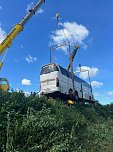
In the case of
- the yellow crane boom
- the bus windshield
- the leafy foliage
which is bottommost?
the leafy foliage

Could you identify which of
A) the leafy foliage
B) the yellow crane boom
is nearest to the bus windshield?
the yellow crane boom

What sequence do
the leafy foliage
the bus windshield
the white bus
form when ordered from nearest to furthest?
the leafy foliage, the white bus, the bus windshield

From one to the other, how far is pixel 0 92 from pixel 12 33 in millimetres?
14193

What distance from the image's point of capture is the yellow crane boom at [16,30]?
27325 mm

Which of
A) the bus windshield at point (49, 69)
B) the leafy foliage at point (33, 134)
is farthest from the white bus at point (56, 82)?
the leafy foliage at point (33, 134)

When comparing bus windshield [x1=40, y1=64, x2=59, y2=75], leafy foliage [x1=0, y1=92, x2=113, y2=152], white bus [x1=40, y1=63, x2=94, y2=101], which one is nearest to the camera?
leafy foliage [x1=0, y1=92, x2=113, y2=152]

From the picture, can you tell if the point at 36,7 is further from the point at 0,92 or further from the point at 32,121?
the point at 32,121

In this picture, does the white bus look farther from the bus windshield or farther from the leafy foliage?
the leafy foliage

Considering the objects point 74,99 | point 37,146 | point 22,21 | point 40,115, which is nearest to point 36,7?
point 22,21

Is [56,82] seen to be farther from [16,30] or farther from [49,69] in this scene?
[16,30]

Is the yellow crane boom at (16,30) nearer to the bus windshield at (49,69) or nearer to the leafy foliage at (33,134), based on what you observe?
the bus windshield at (49,69)

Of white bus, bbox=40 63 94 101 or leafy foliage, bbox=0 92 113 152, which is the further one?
white bus, bbox=40 63 94 101

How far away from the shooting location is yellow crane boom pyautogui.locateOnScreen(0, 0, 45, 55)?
27.3m

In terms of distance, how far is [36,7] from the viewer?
30031mm
